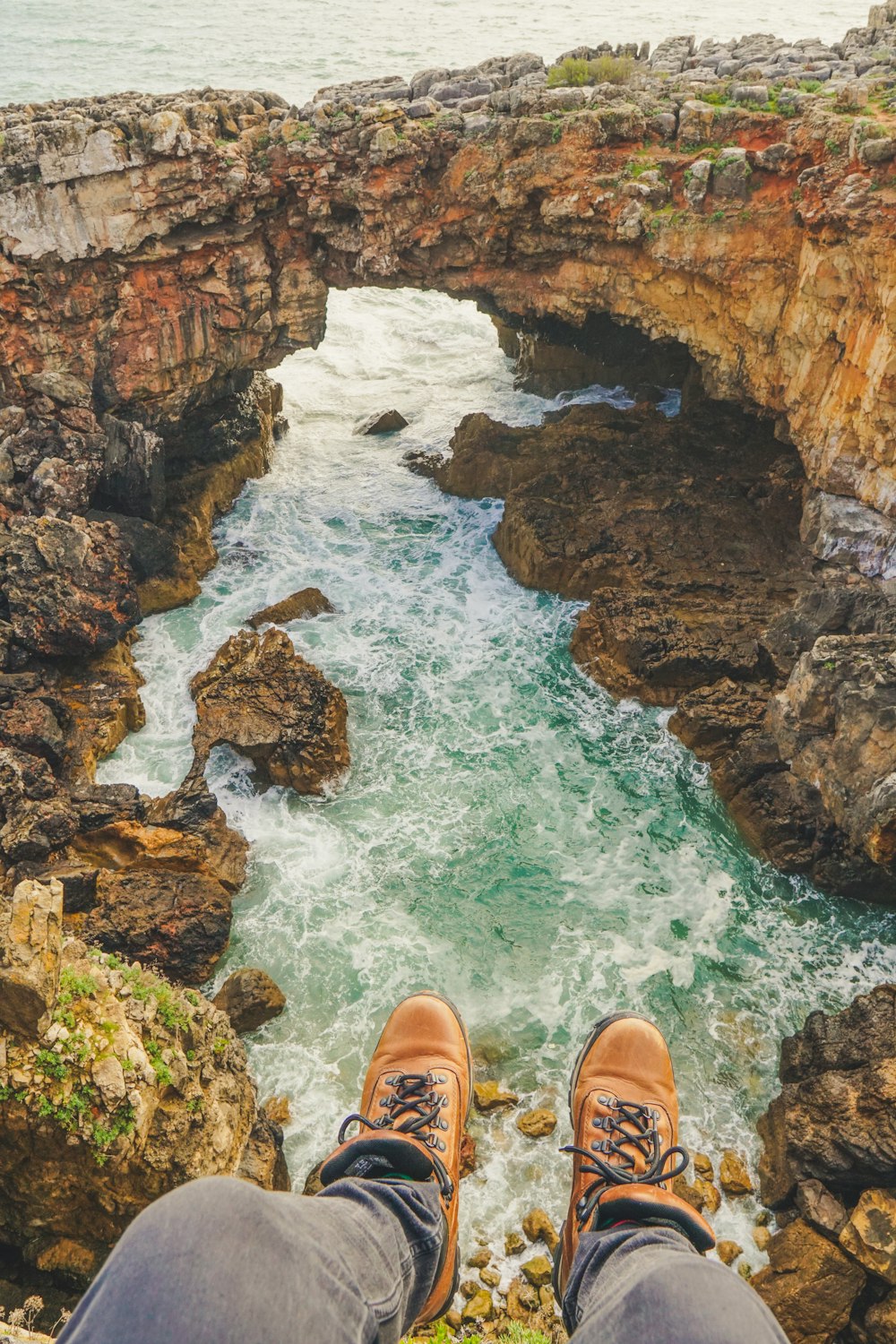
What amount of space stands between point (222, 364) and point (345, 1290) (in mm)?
16791

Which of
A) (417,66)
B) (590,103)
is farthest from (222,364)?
(417,66)

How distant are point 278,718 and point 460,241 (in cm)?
930

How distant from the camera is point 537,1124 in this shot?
8.65 m

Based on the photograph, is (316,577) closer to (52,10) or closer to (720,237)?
(720,237)

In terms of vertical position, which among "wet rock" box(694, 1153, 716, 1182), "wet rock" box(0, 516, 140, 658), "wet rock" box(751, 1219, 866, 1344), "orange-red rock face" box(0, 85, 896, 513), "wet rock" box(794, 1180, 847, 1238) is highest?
"orange-red rock face" box(0, 85, 896, 513)

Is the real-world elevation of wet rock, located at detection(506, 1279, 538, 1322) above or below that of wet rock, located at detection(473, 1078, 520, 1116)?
below

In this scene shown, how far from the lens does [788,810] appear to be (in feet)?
37.0

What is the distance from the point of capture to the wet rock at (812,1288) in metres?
7.07

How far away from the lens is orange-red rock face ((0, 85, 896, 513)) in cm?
1268

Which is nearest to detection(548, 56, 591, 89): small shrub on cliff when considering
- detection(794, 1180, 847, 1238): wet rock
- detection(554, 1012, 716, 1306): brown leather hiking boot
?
detection(554, 1012, 716, 1306): brown leather hiking boot

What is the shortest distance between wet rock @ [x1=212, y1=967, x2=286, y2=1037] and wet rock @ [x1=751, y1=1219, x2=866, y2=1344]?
5.30 metres

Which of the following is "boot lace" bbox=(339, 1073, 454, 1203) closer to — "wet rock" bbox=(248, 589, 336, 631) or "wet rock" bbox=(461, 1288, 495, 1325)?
"wet rock" bbox=(461, 1288, 495, 1325)

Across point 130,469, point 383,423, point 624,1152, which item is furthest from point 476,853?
point 383,423

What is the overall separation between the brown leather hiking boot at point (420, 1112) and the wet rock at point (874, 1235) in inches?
162
